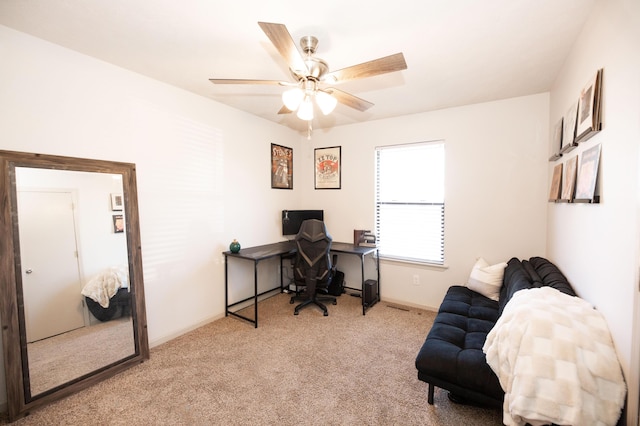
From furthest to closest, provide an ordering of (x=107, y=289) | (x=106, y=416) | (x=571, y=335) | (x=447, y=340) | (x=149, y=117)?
(x=149, y=117) → (x=107, y=289) → (x=447, y=340) → (x=106, y=416) → (x=571, y=335)

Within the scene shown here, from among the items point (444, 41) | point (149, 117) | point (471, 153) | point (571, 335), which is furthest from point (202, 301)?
point (471, 153)

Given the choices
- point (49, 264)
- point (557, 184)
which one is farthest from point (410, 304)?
point (49, 264)

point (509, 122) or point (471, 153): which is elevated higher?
point (509, 122)

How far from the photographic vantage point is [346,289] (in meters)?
4.14

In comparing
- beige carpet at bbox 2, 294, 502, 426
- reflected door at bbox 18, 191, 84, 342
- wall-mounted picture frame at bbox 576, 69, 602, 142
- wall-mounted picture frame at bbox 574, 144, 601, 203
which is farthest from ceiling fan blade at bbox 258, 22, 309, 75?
beige carpet at bbox 2, 294, 502, 426

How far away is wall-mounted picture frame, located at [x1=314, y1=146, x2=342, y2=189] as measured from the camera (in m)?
4.14

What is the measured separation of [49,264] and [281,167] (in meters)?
2.74

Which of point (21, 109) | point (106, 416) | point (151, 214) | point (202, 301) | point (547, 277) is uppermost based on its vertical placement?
point (21, 109)

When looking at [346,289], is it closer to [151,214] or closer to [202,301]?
[202,301]

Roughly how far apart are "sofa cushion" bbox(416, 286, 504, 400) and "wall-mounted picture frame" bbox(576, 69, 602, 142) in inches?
57.1

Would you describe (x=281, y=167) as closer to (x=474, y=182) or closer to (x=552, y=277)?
(x=474, y=182)

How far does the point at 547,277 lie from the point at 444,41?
6.14 feet

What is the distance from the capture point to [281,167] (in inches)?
162

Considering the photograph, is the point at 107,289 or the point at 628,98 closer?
the point at 628,98
